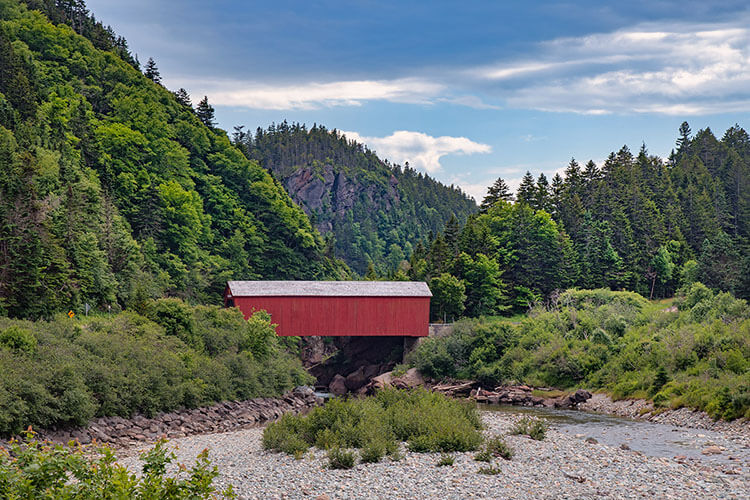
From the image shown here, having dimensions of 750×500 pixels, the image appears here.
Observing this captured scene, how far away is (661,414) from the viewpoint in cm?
3825

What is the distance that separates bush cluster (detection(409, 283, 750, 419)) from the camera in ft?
129

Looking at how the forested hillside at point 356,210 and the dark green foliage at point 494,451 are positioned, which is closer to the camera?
the dark green foliage at point 494,451

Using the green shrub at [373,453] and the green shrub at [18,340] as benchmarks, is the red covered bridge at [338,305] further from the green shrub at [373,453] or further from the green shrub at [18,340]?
the green shrub at [373,453]

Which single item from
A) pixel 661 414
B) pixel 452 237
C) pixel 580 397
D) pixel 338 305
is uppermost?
pixel 452 237

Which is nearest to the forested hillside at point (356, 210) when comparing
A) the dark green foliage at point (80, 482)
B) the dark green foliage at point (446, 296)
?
the dark green foliage at point (446, 296)

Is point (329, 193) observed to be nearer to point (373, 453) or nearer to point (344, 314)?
point (344, 314)

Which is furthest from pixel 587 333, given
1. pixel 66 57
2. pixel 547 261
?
pixel 66 57

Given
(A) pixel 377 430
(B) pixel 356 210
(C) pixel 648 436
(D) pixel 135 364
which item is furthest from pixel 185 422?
(B) pixel 356 210

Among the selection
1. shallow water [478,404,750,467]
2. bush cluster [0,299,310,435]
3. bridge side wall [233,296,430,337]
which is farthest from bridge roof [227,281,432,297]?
shallow water [478,404,750,467]

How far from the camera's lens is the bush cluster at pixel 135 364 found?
29.6 m

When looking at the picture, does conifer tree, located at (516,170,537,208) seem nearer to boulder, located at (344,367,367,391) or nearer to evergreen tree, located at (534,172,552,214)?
evergreen tree, located at (534,172,552,214)

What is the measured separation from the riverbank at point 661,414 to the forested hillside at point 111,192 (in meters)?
28.6

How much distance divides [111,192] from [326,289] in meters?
26.6

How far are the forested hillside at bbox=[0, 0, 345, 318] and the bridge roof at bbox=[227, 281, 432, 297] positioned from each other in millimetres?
7113
